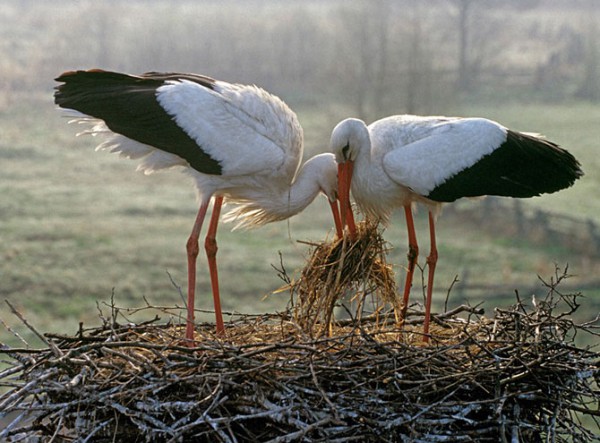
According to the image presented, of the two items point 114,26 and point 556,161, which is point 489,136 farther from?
point 114,26

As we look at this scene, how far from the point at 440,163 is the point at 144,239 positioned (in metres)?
10.6

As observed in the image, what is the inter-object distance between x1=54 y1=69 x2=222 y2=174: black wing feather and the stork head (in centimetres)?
52

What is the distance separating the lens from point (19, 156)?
17328mm

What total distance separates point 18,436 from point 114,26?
681 inches

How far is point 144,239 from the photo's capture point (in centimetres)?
1427

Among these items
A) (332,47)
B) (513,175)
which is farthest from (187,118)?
(332,47)

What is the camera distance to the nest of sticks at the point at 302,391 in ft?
11.0

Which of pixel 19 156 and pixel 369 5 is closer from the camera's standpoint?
pixel 19 156

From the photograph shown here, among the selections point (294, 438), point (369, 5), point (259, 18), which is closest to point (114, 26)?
point (259, 18)

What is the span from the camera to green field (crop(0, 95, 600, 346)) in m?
12.2

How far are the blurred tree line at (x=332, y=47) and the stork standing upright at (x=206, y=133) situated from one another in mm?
13592

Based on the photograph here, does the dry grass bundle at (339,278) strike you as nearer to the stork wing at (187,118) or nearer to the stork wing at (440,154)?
the stork wing at (440,154)

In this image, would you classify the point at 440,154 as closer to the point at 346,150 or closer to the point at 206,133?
the point at 346,150

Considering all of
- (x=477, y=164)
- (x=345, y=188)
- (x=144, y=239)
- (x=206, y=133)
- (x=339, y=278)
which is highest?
(x=206, y=133)
